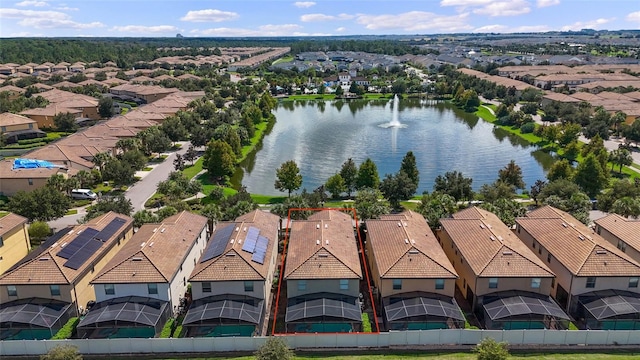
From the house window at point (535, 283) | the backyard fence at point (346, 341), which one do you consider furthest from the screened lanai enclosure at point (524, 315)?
the backyard fence at point (346, 341)

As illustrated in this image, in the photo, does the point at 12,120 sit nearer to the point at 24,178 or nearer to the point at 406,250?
the point at 24,178

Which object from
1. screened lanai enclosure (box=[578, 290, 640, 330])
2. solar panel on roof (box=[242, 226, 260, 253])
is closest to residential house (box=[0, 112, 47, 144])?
solar panel on roof (box=[242, 226, 260, 253])

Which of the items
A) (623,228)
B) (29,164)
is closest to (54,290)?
(29,164)

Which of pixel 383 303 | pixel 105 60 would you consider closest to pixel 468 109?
pixel 383 303

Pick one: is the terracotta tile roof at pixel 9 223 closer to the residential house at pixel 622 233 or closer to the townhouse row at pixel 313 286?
the townhouse row at pixel 313 286

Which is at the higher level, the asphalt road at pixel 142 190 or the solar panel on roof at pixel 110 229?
the solar panel on roof at pixel 110 229

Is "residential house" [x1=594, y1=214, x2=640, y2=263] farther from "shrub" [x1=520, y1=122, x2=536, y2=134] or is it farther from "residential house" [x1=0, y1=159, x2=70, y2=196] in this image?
"shrub" [x1=520, y1=122, x2=536, y2=134]
